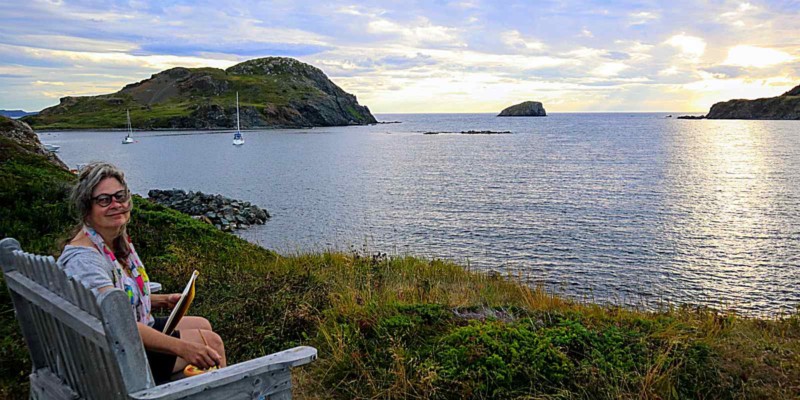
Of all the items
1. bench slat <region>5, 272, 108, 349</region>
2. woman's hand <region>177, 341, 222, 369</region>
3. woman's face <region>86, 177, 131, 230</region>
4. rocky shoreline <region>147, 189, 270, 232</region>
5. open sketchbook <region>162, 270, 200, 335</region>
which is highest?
woman's face <region>86, 177, 131, 230</region>

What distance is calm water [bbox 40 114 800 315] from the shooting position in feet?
56.1

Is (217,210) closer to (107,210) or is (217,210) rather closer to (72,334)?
(107,210)

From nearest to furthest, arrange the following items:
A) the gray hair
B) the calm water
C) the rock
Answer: the gray hair, the calm water, the rock

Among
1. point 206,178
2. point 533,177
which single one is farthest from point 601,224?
point 206,178

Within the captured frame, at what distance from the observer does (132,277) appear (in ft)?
12.1

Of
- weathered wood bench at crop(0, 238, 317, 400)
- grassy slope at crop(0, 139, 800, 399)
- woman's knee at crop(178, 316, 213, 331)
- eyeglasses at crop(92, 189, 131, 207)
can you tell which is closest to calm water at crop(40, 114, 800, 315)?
grassy slope at crop(0, 139, 800, 399)

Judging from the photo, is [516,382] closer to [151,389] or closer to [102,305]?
[151,389]

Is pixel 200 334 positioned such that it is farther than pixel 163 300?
No

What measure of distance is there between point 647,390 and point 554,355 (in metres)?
0.84

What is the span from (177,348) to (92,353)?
1.71 ft

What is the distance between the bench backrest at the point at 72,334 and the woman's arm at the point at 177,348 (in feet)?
1.12

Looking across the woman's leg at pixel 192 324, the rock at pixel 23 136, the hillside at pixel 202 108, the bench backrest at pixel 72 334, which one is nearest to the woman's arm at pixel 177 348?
the bench backrest at pixel 72 334

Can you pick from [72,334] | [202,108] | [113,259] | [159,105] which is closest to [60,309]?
[72,334]

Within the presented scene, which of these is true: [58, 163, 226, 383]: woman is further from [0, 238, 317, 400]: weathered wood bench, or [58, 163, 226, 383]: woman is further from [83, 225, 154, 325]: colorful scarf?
[0, 238, 317, 400]: weathered wood bench
